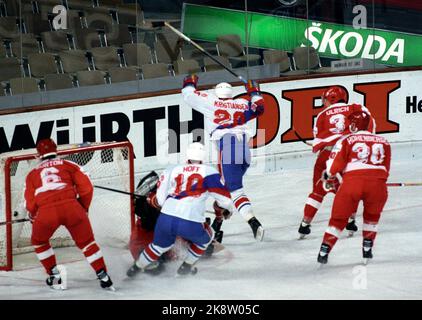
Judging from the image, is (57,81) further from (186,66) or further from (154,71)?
(186,66)

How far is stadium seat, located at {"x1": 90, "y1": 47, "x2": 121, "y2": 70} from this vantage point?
10695 millimetres

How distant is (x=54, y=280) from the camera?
7.11 m

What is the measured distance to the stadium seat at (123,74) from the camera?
10625 millimetres

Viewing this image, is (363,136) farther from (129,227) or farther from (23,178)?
(23,178)

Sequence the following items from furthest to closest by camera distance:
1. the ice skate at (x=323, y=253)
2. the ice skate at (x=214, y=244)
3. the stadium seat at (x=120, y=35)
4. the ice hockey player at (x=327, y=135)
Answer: the stadium seat at (x=120, y=35) → the ice hockey player at (x=327, y=135) → the ice skate at (x=214, y=244) → the ice skate at (x=323, y=253)

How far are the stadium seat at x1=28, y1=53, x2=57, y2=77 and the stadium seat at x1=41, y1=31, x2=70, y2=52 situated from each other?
0.08 m

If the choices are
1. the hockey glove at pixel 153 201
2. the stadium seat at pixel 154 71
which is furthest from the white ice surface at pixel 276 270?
the stadium seat at pixel 154 71

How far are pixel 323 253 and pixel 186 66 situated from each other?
13.0 ft

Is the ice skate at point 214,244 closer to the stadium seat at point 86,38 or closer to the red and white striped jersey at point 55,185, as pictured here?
the red and white striped jersey at point 55,185

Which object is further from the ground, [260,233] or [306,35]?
[306,35]

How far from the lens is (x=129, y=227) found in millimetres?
8023

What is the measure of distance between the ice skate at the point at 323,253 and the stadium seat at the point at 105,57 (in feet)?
13.2

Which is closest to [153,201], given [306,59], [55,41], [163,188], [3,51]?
[163,188]
